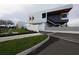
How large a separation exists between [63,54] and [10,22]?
5872 millimetres

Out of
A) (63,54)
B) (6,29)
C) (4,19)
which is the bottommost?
(63,54)

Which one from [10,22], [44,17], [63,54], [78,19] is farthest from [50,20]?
[63,54]

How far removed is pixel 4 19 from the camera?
13.3 m

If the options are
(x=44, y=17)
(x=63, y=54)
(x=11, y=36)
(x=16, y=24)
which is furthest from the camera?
(x=44, y=17)
